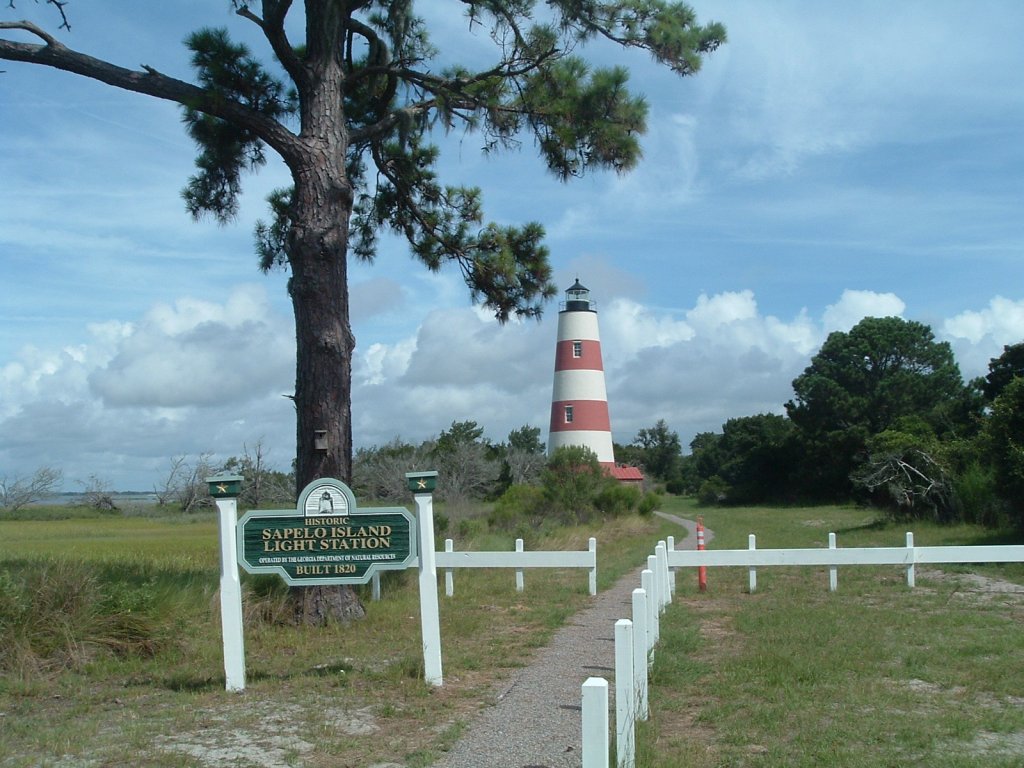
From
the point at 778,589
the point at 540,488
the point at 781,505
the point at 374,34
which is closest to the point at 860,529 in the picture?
the point at 540,488

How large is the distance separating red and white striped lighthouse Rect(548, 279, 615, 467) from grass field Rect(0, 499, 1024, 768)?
1097 inches

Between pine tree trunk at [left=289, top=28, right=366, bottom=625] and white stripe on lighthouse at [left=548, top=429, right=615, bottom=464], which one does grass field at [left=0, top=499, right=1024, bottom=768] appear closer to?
pine tree trunk at [left=289, top=28, right=366, bottom=625]

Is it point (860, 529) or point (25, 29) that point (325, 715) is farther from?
point (860, 529)

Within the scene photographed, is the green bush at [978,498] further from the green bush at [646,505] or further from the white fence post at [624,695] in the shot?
the white fence post at [624,695]

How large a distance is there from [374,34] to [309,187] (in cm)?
326

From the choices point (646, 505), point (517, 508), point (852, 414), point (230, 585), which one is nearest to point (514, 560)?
point (230, 585)

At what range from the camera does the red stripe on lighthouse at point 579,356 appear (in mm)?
44188

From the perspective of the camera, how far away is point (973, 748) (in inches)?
264

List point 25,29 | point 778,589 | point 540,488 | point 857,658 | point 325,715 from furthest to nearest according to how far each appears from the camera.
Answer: point 540,488 → point 778,589 → point 25,29 → point 857,658 → point 325,715

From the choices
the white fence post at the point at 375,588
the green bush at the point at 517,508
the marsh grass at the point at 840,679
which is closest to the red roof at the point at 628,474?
the green bush at the point at 517,508

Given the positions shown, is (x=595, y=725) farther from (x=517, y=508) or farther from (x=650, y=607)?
(x=517, y=508)

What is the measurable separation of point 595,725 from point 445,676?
17.1 ft

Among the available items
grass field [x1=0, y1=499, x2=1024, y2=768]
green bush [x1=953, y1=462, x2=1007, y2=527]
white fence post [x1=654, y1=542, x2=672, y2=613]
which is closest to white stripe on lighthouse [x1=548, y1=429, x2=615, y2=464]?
green bush [x1=953, y1=462, x2=1007, y2=527]

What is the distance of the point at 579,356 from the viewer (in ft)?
145
